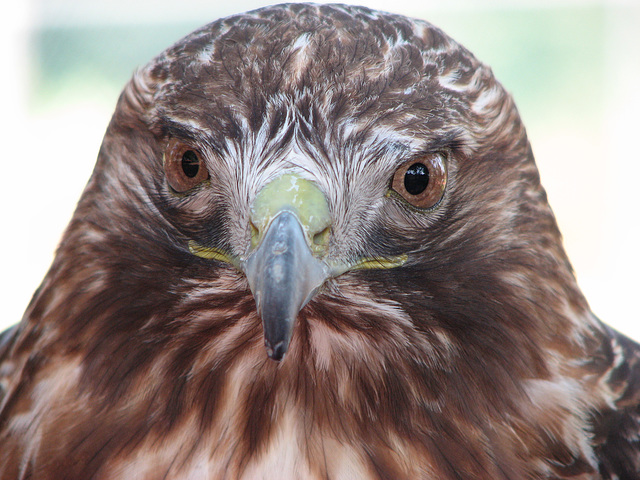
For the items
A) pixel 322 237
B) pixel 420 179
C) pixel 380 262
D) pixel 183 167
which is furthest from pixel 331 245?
pixel 183 167

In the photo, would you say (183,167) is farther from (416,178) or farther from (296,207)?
(416,178)

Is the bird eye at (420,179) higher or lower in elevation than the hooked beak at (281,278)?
higher

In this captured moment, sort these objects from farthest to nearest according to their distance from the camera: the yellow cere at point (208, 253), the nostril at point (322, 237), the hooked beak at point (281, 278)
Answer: the yellow cere at point (208, 253) → the nostril at point (322, 237) → the hooked beak at point (281, 278)

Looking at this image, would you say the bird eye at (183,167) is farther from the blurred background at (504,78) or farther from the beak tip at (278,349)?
the blurred background at (504,78)

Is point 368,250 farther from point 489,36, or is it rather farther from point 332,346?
point 489,36

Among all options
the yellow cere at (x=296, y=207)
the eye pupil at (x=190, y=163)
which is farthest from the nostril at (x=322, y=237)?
the eye pupil at (x=190, y=163)

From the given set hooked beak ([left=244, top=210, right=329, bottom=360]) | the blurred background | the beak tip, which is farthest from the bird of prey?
the blurred background
